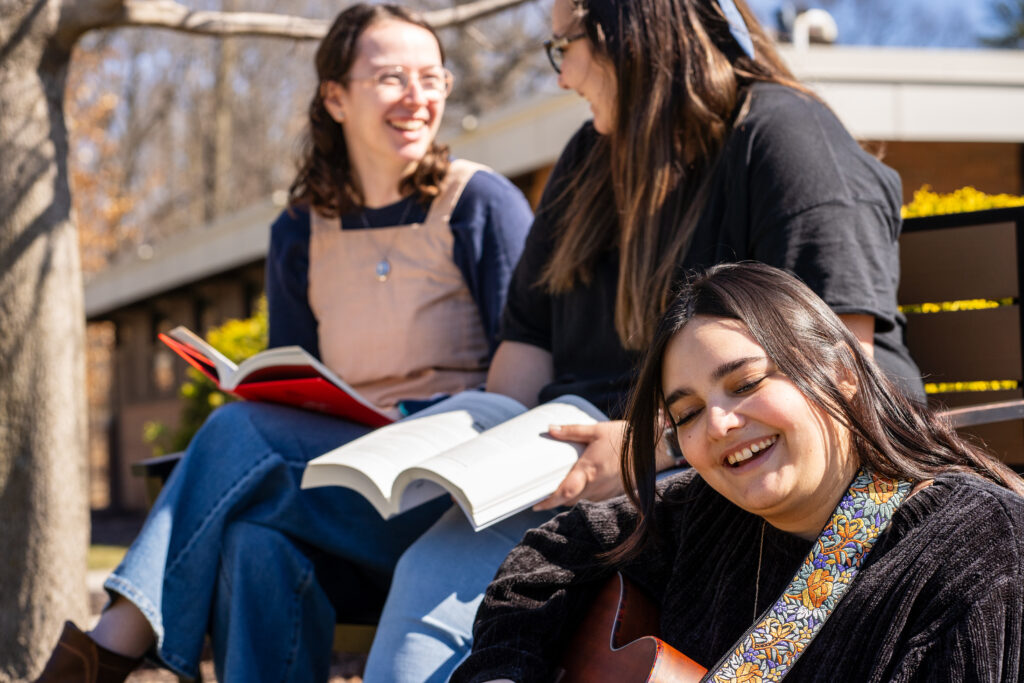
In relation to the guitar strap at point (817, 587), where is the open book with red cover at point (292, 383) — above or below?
below

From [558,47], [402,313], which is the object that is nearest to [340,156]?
[402,313]

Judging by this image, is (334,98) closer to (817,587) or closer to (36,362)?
(36,362)

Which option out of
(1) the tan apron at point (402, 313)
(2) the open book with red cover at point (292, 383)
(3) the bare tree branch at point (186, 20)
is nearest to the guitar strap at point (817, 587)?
(2) the open book with red cover at point (292, 383)

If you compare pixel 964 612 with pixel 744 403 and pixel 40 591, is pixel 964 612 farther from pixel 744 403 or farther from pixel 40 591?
pixel 40 591

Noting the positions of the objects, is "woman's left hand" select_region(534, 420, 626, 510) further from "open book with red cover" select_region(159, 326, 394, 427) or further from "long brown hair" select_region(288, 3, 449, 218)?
"long brown hair" select_region(288, 3, 449, 218)

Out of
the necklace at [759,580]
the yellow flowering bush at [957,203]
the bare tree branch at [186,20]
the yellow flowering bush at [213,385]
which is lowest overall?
the yellow flowering bush at [213,385]

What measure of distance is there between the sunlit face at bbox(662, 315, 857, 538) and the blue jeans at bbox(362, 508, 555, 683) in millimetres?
661

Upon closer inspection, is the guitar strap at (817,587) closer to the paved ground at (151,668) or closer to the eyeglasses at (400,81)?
the paved ground at (151,668)

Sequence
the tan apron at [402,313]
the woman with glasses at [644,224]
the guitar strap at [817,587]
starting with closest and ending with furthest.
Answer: the guitar strap at [817,587] < the woman with glasses at [644,224] < the tan apron at [402,313]

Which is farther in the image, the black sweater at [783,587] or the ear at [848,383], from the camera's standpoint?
the ear at [848,383]

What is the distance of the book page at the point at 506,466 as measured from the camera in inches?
87.2

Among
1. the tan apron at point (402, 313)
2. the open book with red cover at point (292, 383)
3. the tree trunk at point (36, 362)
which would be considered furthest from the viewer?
the tree trunk at point (36, 362)

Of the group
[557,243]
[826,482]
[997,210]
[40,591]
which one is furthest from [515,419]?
[40,591]

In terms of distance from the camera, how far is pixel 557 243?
2.99 metres
